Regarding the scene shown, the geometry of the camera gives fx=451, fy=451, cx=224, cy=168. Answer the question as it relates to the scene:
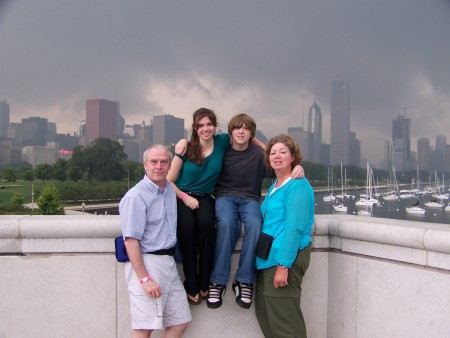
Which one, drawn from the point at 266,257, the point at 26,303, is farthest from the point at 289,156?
the point at 26,303

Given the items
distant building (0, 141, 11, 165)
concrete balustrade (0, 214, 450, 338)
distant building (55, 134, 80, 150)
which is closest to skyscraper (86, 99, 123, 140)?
distant building (55, 134, 80, 150)

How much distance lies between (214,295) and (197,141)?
140 centimetres

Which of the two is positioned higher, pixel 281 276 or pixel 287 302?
pixel 281 276

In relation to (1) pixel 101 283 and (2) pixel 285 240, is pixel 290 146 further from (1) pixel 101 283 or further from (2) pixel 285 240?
(1) pixel 101 283

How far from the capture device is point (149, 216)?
3484 millimetres

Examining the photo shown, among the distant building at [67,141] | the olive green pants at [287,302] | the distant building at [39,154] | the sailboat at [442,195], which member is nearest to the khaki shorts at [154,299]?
the olive green pants at [287,302]

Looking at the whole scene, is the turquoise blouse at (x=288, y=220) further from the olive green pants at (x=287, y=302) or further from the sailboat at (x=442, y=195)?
the sailboat at (x=442, y=195)

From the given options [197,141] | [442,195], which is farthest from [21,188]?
[197,141]

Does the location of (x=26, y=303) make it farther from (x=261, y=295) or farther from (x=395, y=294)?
(x=395, y=294)

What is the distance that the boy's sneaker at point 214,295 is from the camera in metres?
4.02

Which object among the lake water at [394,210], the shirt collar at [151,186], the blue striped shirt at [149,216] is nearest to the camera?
the blue striped shirt at [149,216]

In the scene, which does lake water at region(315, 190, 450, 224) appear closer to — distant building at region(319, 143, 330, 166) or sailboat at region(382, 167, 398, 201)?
sailboat at region(382, 167, 398, 201)

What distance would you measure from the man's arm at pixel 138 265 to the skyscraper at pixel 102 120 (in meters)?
160

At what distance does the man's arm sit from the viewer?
132 inches
